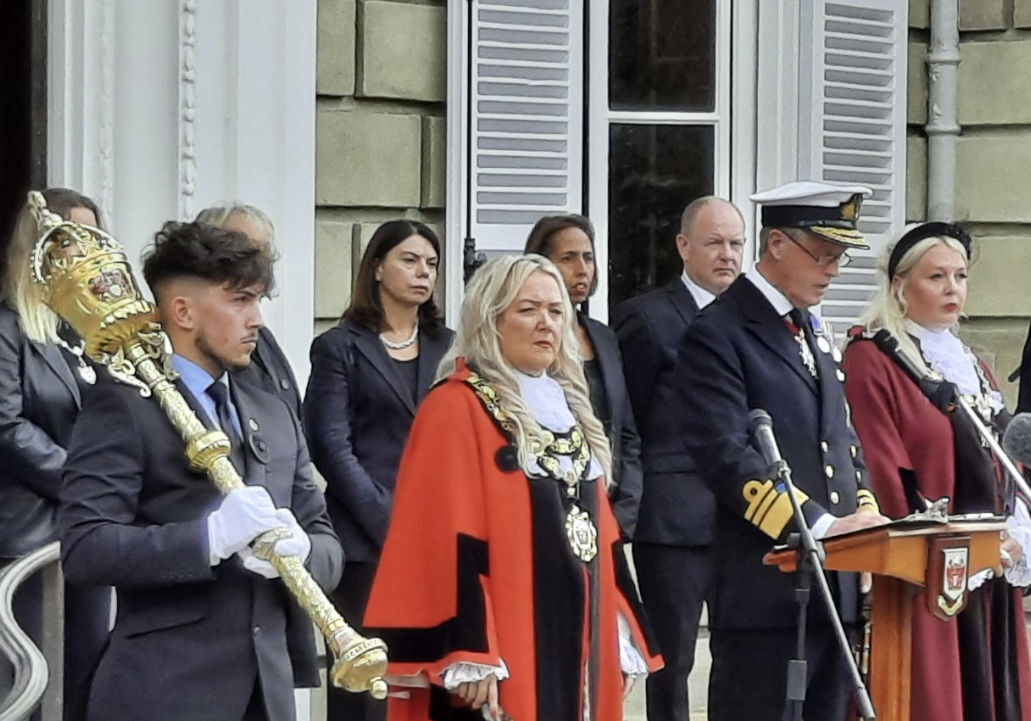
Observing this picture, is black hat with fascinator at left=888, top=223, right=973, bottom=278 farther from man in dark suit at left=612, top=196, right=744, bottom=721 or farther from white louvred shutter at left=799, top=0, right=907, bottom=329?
white louvred shutter at left=799, top=0, right=907, bottom=329

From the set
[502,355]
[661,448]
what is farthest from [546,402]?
[661,448]

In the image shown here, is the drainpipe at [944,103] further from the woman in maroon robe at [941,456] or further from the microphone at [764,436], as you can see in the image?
the microphone at [764,436]

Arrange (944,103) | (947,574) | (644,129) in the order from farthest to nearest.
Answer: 1. (944,103)
2. (644,129)
3. (947,574)

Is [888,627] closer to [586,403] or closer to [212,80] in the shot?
[586,403]

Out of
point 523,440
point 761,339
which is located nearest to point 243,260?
point 523,440

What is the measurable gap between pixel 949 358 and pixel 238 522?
2729 mm

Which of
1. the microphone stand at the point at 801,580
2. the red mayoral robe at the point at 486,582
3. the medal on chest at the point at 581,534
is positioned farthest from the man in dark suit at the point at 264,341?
the microphone stand at the point at 801,580

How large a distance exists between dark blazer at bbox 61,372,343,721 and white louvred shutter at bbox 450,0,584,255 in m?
3.86

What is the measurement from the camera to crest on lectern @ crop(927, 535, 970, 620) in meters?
5.48

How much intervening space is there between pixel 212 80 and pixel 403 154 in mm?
794

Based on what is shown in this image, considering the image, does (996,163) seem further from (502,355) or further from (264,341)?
(502,355)

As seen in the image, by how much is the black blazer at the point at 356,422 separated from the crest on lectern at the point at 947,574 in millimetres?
1676

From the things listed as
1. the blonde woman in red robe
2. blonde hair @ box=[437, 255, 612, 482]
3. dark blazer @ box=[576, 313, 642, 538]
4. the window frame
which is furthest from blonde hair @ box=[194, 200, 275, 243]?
the window frame

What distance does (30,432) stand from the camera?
19.3 feet
